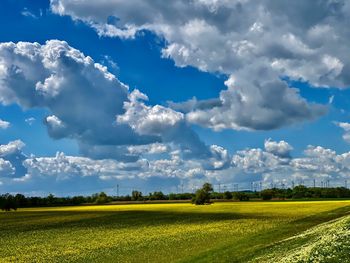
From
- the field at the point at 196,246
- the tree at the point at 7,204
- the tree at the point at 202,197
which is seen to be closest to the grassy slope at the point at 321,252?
the field at the point at 196,246

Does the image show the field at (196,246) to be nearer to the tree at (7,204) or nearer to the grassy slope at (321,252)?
the grassy slope at (321,252)

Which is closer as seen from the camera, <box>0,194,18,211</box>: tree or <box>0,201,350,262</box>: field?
<box>0,201,350,262</box>: field

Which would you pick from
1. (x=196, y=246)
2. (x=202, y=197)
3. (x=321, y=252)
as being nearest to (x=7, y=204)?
(x=202, y=197)

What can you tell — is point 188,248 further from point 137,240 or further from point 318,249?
point 318,249

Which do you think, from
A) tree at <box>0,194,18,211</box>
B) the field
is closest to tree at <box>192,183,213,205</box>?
tree at <box>0,194,18,211</box>

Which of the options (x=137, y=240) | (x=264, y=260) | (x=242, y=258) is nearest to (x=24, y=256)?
(x=137, y=240)

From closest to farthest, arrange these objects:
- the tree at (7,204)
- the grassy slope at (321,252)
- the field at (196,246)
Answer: the grassy slope at (321,252), the field at (196,246), the tree at (7,204)

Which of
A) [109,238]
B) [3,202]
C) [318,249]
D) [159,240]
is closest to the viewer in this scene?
[318,249]

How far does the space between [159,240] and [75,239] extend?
12.4 m

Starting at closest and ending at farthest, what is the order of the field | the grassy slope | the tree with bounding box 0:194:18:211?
the grassy slope < the field < the tree with bounding box 0:194:18:211

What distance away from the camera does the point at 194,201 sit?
6939 inches

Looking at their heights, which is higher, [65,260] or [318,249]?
[318,249]

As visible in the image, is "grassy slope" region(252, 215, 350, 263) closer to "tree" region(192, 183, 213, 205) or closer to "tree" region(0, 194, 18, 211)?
"tree" region(192, 183, 213, 205)

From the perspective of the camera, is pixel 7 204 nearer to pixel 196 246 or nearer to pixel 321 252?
pixel 196 246
